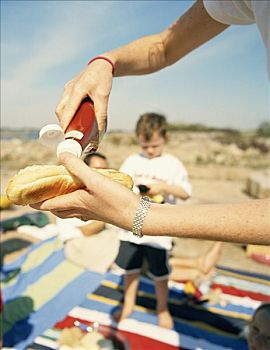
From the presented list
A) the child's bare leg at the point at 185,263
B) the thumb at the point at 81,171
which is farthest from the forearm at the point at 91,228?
the thumb at the point at 81,171

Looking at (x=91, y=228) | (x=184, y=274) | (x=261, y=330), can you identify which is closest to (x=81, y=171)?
(x=261, y=330)

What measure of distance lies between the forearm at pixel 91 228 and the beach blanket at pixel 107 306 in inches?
12.1

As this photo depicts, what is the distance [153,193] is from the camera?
2199 millimetres

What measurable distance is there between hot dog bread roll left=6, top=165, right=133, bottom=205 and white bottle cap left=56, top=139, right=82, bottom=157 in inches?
1.5

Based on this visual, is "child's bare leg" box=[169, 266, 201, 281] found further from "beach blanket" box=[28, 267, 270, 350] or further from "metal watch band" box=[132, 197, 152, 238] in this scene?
"metal watch band" box=[132, 197, 152, 238]

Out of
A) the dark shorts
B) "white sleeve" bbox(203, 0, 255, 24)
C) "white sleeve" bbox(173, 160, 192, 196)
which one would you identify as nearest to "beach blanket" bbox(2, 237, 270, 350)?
the dark shorts

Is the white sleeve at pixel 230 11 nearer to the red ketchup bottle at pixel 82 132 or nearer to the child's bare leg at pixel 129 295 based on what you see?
the red ketchup bottle at pixel 82 132

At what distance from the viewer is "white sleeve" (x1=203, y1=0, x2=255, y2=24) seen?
95cm

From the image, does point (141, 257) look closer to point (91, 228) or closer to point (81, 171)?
point (91, 228)

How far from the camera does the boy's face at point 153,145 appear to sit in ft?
8.06

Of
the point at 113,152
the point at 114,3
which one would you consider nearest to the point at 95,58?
the point at 114,3

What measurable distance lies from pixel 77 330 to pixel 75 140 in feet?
4.90

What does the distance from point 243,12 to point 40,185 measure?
2.06 ft

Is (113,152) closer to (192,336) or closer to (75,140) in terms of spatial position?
(192,336)
